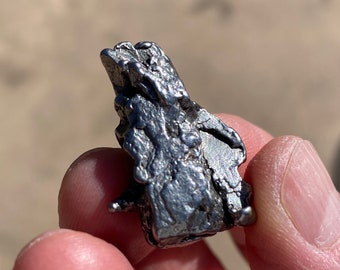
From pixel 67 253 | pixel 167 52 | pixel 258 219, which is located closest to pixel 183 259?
pixel 258 219

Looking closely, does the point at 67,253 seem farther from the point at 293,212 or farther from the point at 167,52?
the point at 167,52

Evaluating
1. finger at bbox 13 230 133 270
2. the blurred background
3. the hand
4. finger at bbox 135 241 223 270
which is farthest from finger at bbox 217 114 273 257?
the blurred background

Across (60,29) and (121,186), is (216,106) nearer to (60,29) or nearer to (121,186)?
(60,29)

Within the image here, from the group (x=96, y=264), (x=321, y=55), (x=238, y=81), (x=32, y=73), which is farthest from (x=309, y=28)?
(x=96, y=264)

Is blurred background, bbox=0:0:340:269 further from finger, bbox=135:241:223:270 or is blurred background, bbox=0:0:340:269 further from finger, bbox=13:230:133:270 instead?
finger, bbox=13:230:133:270

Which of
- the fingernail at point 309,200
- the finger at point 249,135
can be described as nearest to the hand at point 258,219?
the fingernail at point 309,200

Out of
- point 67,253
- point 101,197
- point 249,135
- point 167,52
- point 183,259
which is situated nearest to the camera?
point 67,253
